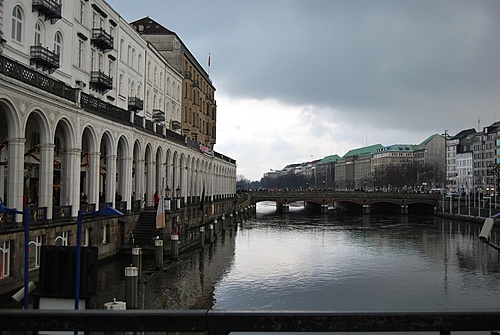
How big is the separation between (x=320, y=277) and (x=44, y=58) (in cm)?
2212

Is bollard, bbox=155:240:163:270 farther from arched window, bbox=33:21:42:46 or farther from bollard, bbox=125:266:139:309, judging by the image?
arched window, bbox=33:21:42:46

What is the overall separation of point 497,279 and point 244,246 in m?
22.5

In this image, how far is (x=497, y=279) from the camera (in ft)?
98.4

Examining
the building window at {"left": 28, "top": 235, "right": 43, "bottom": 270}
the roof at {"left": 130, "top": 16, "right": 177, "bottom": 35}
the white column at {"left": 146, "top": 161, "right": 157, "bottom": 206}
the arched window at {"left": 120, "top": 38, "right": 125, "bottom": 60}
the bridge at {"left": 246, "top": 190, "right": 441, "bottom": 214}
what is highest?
the roof at {"left": 130, "top": 16, "right": 177, "bottom": 35}

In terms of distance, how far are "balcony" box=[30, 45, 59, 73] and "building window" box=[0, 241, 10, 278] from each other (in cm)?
1317

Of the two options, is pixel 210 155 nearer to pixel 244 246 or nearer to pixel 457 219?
pixel 244 246

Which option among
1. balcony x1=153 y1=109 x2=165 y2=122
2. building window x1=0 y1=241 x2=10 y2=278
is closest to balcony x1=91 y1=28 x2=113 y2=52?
balcony x1=153 y1=109 x2=165 y2=122

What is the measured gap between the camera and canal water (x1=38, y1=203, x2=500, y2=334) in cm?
2313

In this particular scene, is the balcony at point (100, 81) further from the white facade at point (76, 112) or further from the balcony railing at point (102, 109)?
the balcony railing at point (102, 109)

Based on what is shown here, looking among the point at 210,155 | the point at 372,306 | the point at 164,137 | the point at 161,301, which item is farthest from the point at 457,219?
the point at 161,301

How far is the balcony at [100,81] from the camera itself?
38188 mm

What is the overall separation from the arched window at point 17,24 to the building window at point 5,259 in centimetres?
1305

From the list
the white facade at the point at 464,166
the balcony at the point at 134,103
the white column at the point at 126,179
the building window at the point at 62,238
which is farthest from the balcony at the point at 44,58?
the white facade at the point at 464,166

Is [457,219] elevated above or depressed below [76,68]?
below
